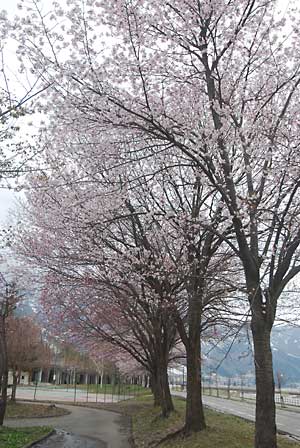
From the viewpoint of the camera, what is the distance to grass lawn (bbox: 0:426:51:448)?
1113 cm

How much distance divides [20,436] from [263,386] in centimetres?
843

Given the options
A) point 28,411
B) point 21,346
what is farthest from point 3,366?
point 21,346

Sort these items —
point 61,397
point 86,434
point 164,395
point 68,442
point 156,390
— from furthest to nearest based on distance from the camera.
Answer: point 61,397 < point 156,390 < point 164,395 < point 86,434 < point 68,442

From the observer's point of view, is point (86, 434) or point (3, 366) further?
point (3, 366)

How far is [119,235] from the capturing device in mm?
13203

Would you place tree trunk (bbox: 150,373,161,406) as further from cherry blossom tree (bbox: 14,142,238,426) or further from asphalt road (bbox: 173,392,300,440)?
cherry blossom tree (bbox: 14,142,238,426)

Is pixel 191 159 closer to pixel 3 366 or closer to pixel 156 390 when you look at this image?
pixel 3 366

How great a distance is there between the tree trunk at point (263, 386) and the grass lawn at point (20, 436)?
6.42 meters

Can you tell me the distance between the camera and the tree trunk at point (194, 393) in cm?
1107

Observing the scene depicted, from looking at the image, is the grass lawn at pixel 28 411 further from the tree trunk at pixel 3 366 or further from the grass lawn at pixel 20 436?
the grass lawn at pixel 20 436

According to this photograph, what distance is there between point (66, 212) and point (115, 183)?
1.78 m

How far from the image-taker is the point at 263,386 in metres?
7.29

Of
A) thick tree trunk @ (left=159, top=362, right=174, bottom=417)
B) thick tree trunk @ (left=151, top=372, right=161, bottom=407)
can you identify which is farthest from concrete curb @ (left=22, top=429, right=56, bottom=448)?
thick tree trunk @ (left=151, top=372, right=161, bottom=407)

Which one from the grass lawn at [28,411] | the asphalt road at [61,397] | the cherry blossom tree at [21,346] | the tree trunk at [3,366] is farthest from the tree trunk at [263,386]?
the asphalt road at [61,397]
